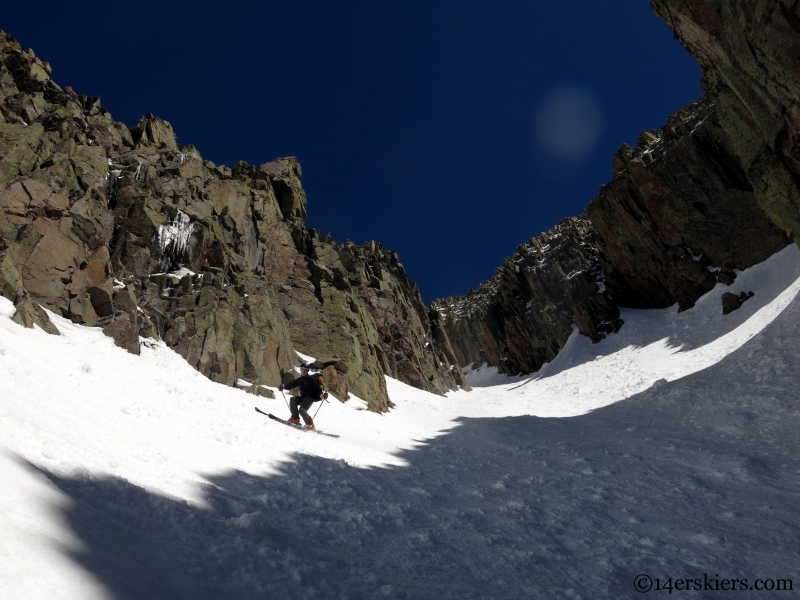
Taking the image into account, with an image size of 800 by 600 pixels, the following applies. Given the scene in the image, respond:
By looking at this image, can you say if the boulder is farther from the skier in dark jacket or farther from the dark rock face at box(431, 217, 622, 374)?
the dark rock face at box(431, 217, 622, 374)

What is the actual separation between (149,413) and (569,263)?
70.0 metres

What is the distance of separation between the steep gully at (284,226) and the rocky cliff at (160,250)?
0.09 meters

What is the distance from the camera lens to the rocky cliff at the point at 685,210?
15469 mm

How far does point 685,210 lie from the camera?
48094 millimetres

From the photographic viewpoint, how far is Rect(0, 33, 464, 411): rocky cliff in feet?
53.5

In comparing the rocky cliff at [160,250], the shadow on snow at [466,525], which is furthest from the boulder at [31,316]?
the shadow on snow at [466,525]

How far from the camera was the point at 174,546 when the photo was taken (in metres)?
4.77

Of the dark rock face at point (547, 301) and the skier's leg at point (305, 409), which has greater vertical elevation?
the dark rock face at point (547, 301)

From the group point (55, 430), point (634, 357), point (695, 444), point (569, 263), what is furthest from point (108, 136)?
point (569, 263)

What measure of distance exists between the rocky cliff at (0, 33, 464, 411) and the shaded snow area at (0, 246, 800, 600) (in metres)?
2.56

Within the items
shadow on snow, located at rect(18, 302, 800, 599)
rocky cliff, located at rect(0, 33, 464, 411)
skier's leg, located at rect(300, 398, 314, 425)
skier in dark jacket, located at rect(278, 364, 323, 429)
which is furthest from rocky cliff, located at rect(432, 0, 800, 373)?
rocky cliff, located at rect(0, 33, 464, 411)

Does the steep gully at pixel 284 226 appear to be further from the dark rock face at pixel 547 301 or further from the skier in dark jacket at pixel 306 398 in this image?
the skier in dark jacket at pixel 306 398

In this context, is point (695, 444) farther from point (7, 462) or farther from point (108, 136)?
point (108, 136)

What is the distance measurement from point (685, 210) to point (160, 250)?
49.8 m
